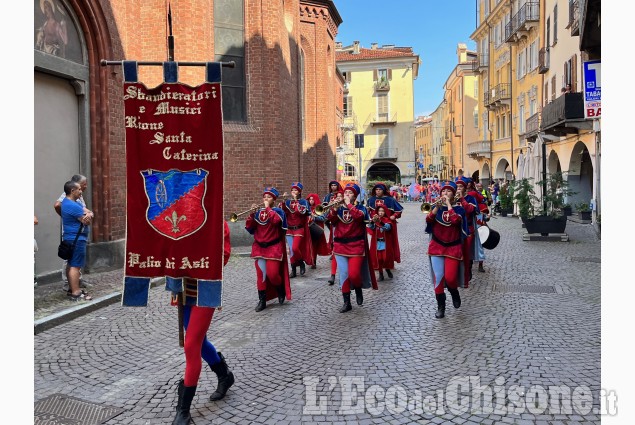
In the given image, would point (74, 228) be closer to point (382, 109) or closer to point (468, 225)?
point (468, 225)

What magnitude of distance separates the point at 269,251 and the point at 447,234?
2703mm

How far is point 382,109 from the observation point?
187ft

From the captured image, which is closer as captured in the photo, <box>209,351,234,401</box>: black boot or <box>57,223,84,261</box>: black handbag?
<box>209,351,234,401</box>: black boot

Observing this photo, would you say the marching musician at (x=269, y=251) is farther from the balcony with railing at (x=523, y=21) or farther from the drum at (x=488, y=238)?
the balcony with railing at (x=523, y=21)

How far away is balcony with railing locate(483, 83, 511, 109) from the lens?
1499 inches

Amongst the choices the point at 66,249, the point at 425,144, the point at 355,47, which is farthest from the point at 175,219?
the point at 425,144

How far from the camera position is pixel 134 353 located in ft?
20.2

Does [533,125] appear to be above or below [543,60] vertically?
below

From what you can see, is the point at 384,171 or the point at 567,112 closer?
the point at 567,112

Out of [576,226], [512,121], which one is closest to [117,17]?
[576,226]

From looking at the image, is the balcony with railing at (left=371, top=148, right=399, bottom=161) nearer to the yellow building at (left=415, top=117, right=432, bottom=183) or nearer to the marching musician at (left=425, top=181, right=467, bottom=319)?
the yellow building at (left=415, top=117, right=432, bottom=183)

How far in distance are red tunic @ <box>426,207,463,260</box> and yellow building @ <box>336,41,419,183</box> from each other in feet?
159

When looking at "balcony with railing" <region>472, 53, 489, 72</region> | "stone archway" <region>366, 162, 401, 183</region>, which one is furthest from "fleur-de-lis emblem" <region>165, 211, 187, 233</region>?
"stone archway" <region>366, 162, 401, 183</region>

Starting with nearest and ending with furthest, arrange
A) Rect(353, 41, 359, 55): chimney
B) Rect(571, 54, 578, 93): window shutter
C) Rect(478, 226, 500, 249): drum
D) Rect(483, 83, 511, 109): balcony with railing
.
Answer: Rect(478, 226, 500, 249): drum, Rect(571, 54, 578, 93): window shutter, Rect(483, 83, 511, 109): balcony with railing, Rect(353, 41, 359, 55): chimney
